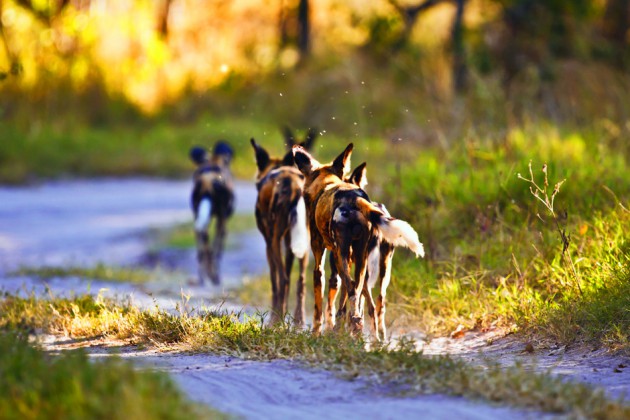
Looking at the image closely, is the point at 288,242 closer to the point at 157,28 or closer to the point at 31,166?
the point at 31,166

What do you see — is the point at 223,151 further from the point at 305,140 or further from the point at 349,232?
the point at 349,232

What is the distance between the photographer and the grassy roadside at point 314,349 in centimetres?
378

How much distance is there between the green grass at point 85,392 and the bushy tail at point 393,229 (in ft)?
4.66

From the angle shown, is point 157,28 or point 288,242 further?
point 157,28

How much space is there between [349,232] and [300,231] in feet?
4.20

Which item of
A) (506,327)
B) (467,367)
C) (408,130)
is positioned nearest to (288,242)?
(506,327)

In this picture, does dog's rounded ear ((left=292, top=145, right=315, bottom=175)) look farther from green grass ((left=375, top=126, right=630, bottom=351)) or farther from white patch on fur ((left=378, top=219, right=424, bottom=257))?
green grass ((left=375, top=126, right=630, bottom=351))

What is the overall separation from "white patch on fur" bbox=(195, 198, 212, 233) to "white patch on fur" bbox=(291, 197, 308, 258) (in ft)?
9.69

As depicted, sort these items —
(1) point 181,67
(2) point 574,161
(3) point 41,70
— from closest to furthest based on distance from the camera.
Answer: (2) point 574,161, (3) point 41,70, (1) point 181,67

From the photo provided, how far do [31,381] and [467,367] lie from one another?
5.75ft

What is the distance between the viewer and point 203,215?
9.07m

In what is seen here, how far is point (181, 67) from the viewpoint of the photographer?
64.1 feet

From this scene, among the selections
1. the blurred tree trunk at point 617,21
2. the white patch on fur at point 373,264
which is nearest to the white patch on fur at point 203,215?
the white patch on fur at point 373,264

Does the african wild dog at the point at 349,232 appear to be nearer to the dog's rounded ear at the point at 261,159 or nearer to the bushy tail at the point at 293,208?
the bushy tail at the point at 293,208
